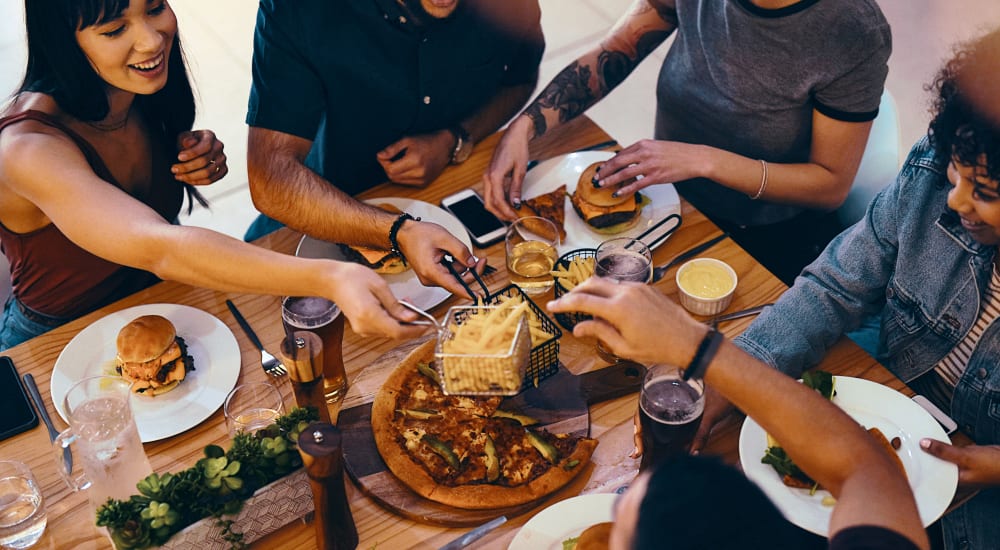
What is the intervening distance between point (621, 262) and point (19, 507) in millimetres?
1328

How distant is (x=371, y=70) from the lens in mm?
2564

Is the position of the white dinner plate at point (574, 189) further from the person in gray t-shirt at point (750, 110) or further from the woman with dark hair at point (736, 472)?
the woman with dark hair at point (736, 472)

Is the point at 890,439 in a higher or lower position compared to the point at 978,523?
higher

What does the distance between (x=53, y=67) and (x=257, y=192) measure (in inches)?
22.5

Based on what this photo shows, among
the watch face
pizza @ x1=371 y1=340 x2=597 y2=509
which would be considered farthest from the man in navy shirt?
pizza @ x1=371 y1=340 x2=597 y2=509

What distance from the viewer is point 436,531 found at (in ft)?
5.62

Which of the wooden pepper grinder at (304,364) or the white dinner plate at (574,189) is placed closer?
the wooden pepper grinder at (304,364)

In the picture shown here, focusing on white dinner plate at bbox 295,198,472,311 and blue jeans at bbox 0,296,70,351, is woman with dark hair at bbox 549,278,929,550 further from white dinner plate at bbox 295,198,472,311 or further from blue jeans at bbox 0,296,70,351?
blue jeans at bbox 0,296,70,351

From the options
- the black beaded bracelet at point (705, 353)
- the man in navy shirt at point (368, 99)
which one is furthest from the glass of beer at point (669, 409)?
the man in navy shirt at point (368, 99)

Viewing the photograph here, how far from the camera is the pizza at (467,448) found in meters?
1.72

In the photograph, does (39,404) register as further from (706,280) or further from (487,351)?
(706,280)

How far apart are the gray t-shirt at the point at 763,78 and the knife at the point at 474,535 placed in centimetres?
146

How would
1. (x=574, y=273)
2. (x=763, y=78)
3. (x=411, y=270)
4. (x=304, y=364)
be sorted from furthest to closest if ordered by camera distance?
(x=763, y=78) → (x=411, y=270) → (x=574, y=273) → (x=304, y=364)

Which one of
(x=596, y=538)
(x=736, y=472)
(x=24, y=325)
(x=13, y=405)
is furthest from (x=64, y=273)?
(x=736, y=472)
